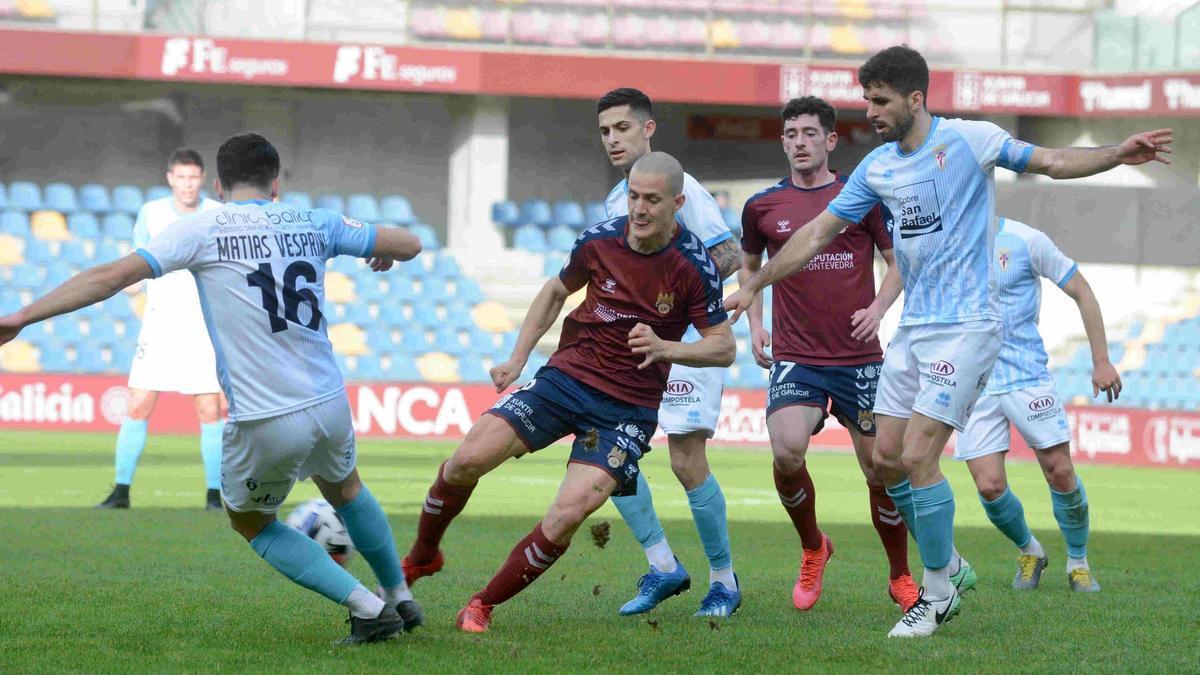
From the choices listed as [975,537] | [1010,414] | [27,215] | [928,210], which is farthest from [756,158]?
[928,210]

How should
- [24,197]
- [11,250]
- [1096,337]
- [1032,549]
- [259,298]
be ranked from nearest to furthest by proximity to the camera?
[259,298] < [1096,337] < [1032,549] < [11,250] < [24,197]

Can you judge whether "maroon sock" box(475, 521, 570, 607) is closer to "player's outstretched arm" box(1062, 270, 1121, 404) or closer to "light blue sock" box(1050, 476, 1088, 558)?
"player's outstretched arm" box(1062, 270, 1121, 404)

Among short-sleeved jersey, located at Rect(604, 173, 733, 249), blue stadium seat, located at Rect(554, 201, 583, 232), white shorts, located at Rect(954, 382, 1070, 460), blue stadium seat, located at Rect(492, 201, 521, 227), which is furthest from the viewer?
blue stadium seat, located at Rect(554, 201, 583, 232)

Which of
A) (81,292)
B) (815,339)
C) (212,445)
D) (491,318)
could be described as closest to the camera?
(81,292)

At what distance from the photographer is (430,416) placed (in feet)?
70.3

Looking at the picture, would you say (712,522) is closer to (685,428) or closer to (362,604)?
(685,428)

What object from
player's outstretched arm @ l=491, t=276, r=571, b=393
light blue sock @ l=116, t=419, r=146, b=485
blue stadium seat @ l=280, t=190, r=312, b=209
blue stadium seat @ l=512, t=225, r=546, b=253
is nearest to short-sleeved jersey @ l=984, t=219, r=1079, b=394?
player's outstretched arm @ l=491, t=276, r=571, b=393

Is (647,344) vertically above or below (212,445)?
above

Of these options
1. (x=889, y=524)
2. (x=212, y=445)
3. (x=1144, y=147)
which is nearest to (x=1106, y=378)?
(x=889, y=524)

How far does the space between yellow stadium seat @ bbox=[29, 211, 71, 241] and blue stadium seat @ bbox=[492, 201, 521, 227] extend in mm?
7121

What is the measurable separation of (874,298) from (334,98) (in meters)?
22.3

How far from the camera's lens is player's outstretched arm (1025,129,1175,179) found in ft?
19.4

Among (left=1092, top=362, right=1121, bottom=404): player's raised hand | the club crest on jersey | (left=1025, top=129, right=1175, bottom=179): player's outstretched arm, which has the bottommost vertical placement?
(left=1092, top=362, right=1121, bottom=404): player's raised hand

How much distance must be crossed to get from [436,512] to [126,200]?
20996 mm
